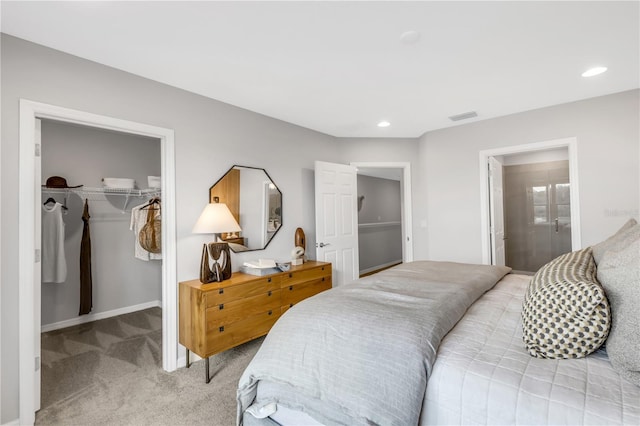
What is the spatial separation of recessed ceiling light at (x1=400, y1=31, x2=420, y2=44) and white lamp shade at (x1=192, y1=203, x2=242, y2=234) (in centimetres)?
192

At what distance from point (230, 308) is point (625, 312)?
2378mm

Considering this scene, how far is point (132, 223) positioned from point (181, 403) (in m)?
2.33

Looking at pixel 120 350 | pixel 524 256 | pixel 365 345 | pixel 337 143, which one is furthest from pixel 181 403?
pixel 524 256

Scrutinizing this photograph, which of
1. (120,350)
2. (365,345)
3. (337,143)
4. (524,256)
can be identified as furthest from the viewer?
(524,256)

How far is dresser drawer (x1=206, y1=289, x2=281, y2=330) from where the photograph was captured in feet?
7.98

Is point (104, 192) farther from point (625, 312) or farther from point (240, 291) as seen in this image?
point (625, 312)

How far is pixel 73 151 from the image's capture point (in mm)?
3582

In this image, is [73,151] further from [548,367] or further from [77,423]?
[548,367]

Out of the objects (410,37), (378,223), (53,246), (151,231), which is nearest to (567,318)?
(410,37)

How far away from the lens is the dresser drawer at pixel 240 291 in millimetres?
2428

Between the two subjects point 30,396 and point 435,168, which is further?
point 435,168

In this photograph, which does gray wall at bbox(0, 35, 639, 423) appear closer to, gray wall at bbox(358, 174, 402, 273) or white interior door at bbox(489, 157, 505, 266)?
white interior door at bbox(489, 157, 505, 266)

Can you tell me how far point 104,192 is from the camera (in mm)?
3639

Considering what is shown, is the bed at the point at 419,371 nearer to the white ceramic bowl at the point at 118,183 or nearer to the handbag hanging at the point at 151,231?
the handbag hanging at the point at 151,231
